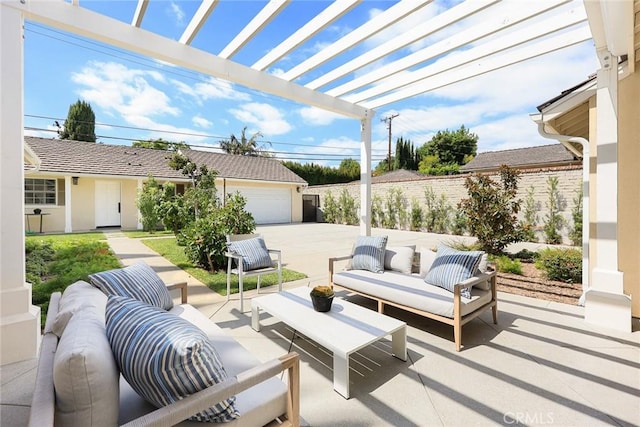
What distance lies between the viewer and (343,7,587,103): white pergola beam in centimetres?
303

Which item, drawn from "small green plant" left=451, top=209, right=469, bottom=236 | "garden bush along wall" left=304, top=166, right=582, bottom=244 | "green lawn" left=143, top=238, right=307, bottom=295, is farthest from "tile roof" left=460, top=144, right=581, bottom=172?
"green lawn" left=143, top=238, right=307, bottom=295

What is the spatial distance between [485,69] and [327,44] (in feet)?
7.28

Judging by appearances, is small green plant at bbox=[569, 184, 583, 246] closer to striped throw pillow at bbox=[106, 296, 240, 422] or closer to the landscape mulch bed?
the landscape mulch bed

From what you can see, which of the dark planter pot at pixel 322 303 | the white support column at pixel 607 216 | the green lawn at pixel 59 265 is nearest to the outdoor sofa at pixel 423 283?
the dark planter pot at pixel 322 303

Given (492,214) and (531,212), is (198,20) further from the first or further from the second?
(531,212)

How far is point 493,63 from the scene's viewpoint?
386 cm

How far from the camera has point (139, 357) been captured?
1.21 meters

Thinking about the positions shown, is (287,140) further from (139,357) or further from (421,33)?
(139,357)

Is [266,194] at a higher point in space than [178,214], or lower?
higher

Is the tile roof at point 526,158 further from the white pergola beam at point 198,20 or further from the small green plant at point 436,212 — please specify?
the white pergola beam at point 198,20

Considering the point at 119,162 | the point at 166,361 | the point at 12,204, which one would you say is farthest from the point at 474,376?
the point at 119,162

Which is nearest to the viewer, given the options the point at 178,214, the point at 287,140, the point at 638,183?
the point at 638,183

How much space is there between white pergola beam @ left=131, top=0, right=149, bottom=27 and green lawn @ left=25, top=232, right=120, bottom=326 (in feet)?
12.3

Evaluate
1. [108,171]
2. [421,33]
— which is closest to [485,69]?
[421,33]
